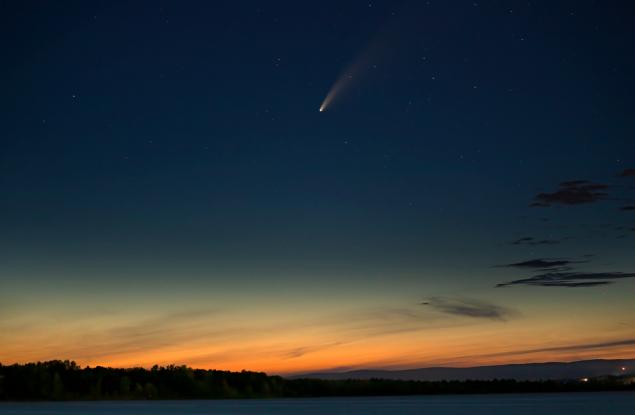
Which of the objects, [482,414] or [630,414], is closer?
[630,414]

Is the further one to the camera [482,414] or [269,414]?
[269,414]

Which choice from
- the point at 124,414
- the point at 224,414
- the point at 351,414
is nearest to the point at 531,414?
the point at 351,414

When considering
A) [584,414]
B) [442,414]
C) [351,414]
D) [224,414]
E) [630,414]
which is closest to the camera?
[630,414]

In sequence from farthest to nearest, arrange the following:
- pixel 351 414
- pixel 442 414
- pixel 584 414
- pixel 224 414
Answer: pixel 224 414, pixel 351 414, pixel 442 414, pixel 584 414

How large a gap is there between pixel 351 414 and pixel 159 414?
23128 millimetres

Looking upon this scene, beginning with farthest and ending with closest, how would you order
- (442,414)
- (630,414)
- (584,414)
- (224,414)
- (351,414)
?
(224,414), (351,414), (442,414), (584,414), (630,414)

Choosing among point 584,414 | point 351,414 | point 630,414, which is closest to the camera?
point 630,414

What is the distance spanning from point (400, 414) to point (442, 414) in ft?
15.1

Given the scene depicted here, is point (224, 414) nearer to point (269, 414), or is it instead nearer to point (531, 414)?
point (269, 414)

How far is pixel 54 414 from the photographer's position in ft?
354

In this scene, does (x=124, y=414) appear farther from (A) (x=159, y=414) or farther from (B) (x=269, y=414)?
(B) (x=269, y=414)

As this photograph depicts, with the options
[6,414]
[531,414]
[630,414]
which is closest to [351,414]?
[531,414]

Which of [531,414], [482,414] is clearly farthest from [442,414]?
[531,414]

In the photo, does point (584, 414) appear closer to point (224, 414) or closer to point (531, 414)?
point (531, 414)
